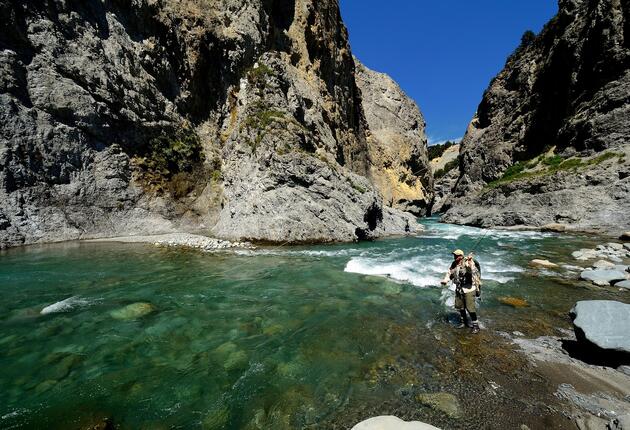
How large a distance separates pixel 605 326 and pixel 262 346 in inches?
284

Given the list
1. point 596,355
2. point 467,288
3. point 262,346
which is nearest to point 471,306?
point 467,288

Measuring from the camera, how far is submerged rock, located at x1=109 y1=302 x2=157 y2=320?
9.41 metres

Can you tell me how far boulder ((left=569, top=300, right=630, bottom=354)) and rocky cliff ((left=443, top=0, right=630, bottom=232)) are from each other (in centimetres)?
2668

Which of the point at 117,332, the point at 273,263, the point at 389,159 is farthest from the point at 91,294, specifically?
the point at 389,159

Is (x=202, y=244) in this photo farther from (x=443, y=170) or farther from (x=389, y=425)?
(x=443, y=170)

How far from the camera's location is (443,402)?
17.7 feet

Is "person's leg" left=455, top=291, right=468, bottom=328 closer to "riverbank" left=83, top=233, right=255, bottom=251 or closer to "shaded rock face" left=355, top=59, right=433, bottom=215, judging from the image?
"riverbank" left=83, top=233, right=255, bottom=251

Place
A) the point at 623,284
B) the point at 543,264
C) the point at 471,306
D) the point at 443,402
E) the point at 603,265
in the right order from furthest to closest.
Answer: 1. the point at 543,264
2. the point at 603,265
3. the point at 623,284
4. the point at 471,306
5. the point at 443,402

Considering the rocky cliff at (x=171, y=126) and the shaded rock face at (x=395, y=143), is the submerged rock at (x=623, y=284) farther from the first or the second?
the shaded rock face at (x=395, y=143)

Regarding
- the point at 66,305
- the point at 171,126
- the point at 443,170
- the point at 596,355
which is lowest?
the point at 66,305

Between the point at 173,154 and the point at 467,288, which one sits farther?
the point at 173,154

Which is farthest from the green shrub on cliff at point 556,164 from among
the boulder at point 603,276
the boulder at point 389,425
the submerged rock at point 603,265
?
the boulder at point 389,425

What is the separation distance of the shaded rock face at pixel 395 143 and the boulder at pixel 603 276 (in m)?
46.0

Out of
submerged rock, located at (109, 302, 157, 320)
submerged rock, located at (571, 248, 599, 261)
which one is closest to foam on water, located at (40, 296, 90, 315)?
submerged rock, located at (109, 302, 157, 320)
